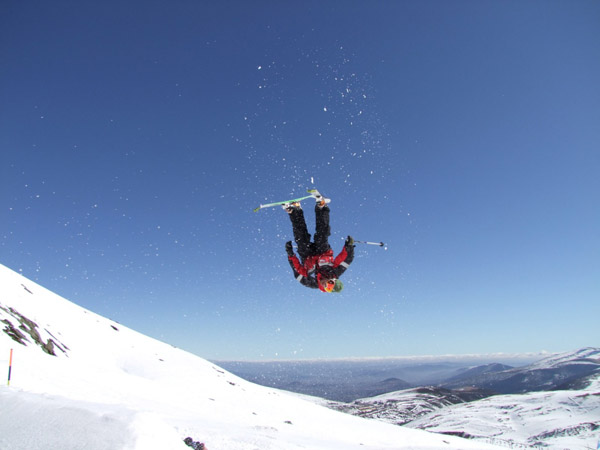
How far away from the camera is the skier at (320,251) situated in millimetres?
12328

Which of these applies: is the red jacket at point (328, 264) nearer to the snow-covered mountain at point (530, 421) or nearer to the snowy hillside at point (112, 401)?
the snowy hillside at point (112, 401)

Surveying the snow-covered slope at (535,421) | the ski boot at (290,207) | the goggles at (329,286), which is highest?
the ski boot at (290,207)

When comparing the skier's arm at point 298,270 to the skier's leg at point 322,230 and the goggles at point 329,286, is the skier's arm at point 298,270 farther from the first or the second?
the skier's leg at point 322,230

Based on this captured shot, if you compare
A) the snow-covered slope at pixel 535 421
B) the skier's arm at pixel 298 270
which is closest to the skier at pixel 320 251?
the skier's arm at pixel 298 270

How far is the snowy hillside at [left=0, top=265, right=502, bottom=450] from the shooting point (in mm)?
5344

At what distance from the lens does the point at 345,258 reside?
12367mm

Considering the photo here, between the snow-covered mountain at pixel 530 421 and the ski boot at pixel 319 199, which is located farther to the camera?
the snow-covered mountain at pixel 530 421

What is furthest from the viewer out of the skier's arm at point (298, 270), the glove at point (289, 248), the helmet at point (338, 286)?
the glove at point (289, 248)

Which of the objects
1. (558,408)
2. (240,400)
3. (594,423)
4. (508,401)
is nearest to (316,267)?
(240,400)

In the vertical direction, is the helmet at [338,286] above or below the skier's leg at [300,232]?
below

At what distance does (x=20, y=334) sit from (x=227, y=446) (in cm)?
1208

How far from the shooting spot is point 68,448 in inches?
188

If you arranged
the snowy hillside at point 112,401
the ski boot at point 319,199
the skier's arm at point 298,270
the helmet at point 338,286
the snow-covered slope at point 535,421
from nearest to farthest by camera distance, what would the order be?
1. the snowy hillside at point 112,401
2. the ski boot at point 319,199
3. the helmet at point 338,286
4. the skier's arm at point 298,270
5. the snow-covered slope at point 535,421

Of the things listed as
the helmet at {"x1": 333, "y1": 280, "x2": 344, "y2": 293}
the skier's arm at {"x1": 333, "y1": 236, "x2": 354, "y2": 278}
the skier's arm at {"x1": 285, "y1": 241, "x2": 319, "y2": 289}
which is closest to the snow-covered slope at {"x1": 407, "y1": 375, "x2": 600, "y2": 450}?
the helmet at {"x1": 333, "y1": 280, "x2": 344, "y2": 293}
